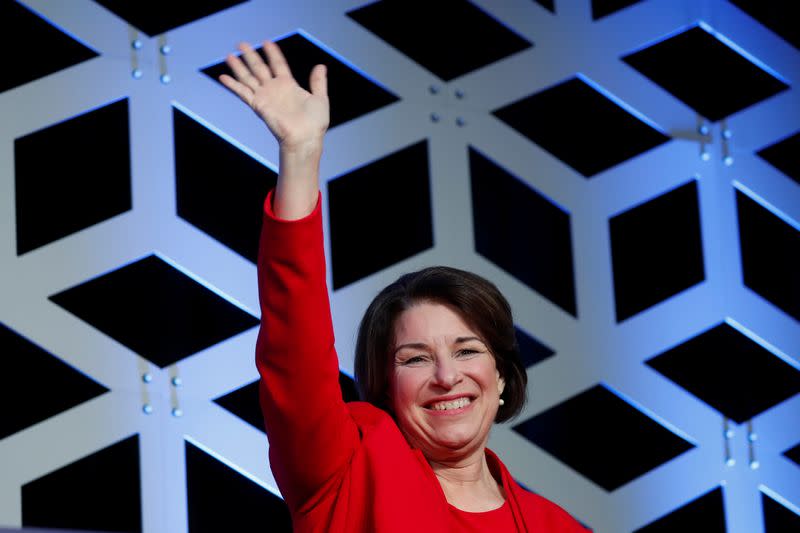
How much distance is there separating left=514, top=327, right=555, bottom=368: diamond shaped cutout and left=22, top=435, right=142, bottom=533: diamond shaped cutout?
92 centimetres

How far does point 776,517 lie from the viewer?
9.18 feet

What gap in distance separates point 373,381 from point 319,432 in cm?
28

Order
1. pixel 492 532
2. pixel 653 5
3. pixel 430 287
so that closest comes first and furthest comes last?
1. pixel 492 532
2. pixel 430 287
3. pixel 653 5

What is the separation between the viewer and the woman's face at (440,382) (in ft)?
5.24

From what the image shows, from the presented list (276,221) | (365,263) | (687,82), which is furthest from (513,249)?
(276,221)

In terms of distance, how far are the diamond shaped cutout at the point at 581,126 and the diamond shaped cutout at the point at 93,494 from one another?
1.19 meters

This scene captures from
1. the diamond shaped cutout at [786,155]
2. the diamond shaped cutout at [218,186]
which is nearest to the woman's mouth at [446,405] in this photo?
the diamond shaped cutout at [218,186]

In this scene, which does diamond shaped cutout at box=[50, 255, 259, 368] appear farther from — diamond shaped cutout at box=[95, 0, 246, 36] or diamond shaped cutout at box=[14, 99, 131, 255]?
diamond shaped cutout at box=[95, 0, 246, 36]

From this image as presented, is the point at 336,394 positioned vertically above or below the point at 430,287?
below

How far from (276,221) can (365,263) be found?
3.92 ft

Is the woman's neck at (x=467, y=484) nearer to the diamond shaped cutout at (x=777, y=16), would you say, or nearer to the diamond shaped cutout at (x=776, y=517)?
the diamond shaped cutout at (x=776, y=517)

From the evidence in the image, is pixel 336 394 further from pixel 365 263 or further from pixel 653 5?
pixel 653 5

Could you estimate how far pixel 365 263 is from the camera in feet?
8.15

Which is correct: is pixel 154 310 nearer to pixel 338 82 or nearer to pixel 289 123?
pixel 338 82
